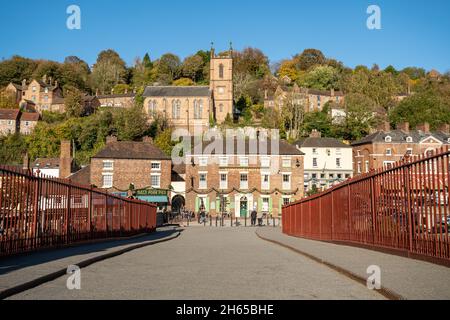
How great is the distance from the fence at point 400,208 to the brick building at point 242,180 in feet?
132

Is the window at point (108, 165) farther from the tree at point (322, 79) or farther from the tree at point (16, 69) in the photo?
the tree at point (16, 69)

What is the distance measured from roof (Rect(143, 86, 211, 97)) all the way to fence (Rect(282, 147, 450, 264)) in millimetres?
82139

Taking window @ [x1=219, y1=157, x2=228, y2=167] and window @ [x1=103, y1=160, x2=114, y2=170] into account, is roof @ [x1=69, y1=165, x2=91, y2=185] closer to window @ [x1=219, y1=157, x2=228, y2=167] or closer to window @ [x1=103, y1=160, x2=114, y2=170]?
window @ [x1=103, y1=160, x2=114, y2=170]

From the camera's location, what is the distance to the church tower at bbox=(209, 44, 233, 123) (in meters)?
98.3

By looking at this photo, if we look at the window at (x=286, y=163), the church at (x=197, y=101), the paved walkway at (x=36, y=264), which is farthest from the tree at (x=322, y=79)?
the paved walkway at (x=36, y=264)

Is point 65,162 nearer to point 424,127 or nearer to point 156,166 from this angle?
point 156,166

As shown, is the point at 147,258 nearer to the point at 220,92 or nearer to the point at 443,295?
the point at 443,295

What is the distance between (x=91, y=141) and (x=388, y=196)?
73121 millimetres

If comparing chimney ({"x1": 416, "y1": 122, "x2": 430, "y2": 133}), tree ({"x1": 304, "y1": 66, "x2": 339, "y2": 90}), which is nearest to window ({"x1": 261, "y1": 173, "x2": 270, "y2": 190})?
chimney ({"x1": 416, "y1": 122, "x2": 430, "y2": 133})

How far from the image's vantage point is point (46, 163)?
7031cm

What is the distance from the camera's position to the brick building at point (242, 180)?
56125 millimetres

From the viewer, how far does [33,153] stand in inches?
3115

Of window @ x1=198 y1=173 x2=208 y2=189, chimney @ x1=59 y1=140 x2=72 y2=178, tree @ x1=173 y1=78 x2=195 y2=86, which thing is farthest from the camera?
tree @ x1=173 y1=78 x2=195 y2=86
